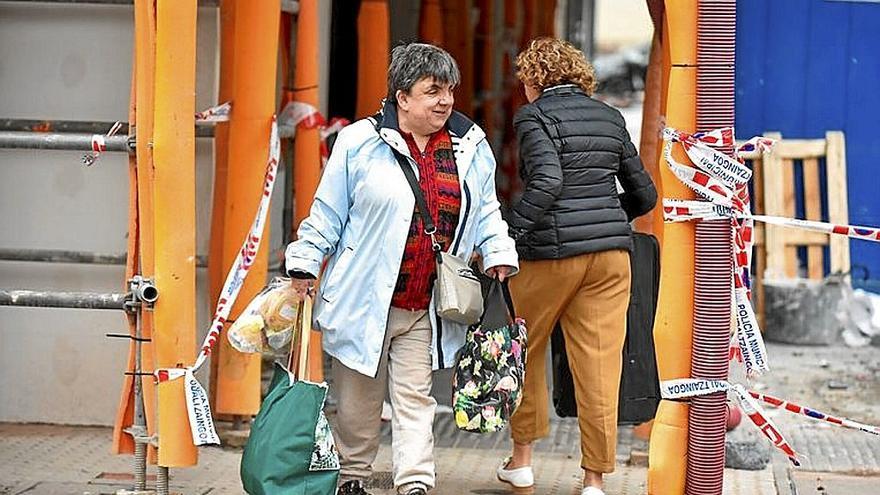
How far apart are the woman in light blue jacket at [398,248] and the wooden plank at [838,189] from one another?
413cm

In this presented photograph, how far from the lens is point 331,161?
5820 millimetres

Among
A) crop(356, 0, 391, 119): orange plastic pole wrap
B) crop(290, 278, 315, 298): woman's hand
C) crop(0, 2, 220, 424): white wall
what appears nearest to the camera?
crop(290, 278, 315, 298): woman's hand

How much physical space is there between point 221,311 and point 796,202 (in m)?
4.91

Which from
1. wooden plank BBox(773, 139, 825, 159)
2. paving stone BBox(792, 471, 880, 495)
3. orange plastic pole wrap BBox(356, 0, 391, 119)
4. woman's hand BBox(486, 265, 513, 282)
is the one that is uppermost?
orange plastic pole wrap BBox(356, 0, 391, 119)

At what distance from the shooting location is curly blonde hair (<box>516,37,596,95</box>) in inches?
245

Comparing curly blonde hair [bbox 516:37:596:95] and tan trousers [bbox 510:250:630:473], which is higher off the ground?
curly blonde hair [bbox 516:37:596:95]

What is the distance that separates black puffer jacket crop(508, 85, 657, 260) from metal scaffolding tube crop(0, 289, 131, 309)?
1.51 metres

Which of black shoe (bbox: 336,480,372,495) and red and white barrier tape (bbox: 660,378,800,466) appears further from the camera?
black shoe (bbox: 336,480,372,495)

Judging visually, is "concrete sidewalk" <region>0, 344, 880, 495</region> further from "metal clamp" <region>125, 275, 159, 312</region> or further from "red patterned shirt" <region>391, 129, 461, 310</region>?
"red patterned shirt" <region>391, 129, 461, 310</region>

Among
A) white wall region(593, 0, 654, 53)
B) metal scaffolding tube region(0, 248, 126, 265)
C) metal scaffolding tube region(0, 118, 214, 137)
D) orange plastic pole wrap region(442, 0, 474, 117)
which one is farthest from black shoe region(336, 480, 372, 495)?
white wall region(593, 0, 654, 53)

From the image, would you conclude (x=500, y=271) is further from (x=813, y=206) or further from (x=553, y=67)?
(x=813, y=206)

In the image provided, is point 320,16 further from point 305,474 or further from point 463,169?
point 305,474

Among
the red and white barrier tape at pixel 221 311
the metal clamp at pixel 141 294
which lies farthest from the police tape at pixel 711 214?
the metal clamp at pixel 141 294

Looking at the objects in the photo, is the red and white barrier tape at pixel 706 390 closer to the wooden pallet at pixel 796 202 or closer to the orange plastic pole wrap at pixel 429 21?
the wooden pallet at pixel 796 202
